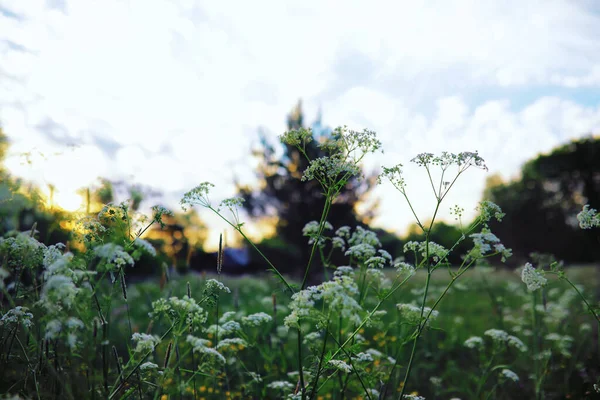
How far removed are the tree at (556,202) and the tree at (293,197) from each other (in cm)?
1932

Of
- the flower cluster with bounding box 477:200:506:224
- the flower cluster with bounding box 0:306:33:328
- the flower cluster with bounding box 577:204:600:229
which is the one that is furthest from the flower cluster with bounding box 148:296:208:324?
the flower cluster with bounding box 577:204:600:229

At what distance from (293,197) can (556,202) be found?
83.4 ft

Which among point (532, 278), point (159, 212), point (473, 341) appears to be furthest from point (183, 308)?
point (473, 341)

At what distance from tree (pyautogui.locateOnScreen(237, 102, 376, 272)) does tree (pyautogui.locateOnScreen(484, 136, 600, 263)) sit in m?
19.3

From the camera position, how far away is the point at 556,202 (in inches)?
1351

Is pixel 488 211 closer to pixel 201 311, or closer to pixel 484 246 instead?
pixel 484 246

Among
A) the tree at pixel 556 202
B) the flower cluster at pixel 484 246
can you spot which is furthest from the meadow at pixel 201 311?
the tree at pixel 556 202

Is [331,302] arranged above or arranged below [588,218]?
below

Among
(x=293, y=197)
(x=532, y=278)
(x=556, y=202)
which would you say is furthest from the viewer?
(x=556, y=202)

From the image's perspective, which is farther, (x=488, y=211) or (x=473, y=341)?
(x=473, y=341)

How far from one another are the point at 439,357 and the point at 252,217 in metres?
Answer: 14.0

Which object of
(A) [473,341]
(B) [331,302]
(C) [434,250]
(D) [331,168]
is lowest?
(A) [473,341]

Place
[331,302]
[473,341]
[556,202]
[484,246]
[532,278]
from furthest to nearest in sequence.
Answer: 1. [556,202]
2. [473,341]
3. [532,278]
4. [484,246]
5. [331,302]

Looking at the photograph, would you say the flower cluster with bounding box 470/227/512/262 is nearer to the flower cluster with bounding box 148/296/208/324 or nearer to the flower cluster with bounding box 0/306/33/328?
the flower cluster with bounding box 148/296/208/324
